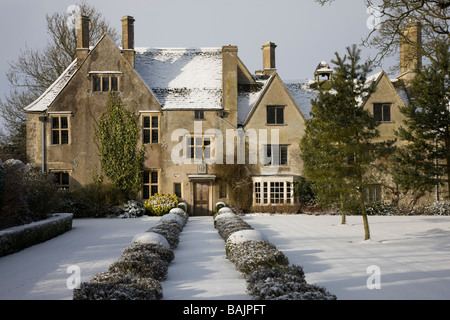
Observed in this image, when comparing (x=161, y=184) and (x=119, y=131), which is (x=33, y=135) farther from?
(x=161, y=184)

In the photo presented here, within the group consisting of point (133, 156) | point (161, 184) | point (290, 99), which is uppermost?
point (290, 99)

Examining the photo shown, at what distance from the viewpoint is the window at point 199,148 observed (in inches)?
1083

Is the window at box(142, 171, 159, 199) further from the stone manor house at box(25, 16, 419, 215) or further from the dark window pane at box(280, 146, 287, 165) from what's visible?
the dark window pane at box(280, 146, 287, 165)

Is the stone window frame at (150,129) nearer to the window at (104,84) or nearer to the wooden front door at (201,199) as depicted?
the window at (104,84)

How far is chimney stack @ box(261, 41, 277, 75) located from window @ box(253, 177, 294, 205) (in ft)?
30.5

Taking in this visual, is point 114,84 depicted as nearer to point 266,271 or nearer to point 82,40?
point 82,40

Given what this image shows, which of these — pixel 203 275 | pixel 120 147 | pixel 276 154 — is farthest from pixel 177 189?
pixel 203 275

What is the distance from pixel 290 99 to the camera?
1131 inches

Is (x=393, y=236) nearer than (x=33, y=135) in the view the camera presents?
Yes

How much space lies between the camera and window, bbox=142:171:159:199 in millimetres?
27328

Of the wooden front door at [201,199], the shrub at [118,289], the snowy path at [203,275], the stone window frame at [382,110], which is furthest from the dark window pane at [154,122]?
the shrub at [118,289]
